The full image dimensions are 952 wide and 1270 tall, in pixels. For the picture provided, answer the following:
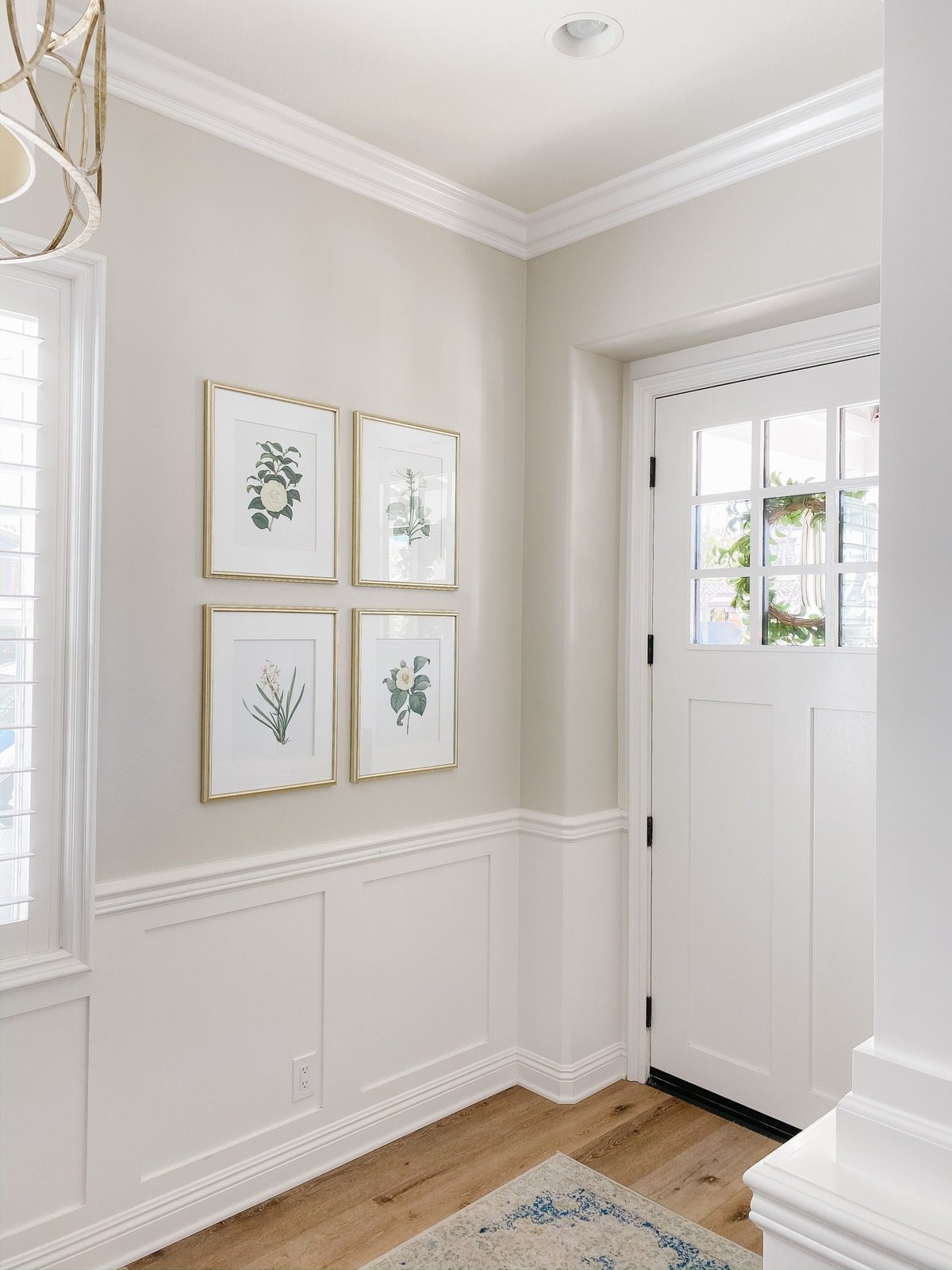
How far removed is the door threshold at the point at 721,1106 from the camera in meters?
2.57

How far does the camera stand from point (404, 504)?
259 cm

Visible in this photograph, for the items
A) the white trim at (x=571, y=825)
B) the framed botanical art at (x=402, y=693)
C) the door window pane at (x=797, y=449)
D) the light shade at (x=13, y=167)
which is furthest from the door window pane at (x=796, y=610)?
the light shade at (x=13, y=167)

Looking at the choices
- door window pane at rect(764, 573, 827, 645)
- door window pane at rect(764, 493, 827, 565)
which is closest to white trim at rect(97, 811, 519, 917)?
door window pane at rect(764, 573, 827, 645)

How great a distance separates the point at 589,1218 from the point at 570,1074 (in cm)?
57

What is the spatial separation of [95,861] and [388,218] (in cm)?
182

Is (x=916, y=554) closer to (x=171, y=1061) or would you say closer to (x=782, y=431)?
(x=782, y=431)

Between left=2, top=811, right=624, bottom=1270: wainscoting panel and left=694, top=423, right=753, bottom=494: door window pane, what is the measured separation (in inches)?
41.5

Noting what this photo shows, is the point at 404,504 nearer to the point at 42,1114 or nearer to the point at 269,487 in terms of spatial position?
the point at 269,487

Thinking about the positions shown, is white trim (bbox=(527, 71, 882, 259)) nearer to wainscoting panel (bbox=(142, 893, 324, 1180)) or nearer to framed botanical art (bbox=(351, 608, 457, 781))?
framed botanical art (bbox=(351, 608, 457, 781))

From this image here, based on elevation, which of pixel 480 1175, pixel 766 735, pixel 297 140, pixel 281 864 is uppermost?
pixel 297 140

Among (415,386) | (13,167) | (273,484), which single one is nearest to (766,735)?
(415,386)

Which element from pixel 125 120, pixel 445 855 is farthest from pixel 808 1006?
pixel 125 120

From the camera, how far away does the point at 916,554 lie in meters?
0.98

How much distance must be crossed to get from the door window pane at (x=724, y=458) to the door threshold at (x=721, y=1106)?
1770 millimetres
